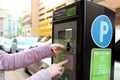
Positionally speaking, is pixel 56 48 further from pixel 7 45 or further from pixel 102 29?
pixel 7 45

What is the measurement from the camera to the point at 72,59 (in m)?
1.23

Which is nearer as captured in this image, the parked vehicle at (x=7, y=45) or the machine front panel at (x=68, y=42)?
the machine front panel at (x=68, y=42)

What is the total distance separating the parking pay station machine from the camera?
113cm

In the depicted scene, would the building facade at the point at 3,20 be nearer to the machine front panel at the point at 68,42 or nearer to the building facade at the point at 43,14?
the building facade at the point at 43,14

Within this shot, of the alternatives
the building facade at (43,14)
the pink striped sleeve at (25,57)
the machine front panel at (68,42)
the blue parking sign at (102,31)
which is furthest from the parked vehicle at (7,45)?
the blue parking sign at (102,31)

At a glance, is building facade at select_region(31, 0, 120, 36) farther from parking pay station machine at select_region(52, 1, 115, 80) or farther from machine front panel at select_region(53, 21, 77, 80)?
parking pay station machine at select_region(52, 1, 115, 80)

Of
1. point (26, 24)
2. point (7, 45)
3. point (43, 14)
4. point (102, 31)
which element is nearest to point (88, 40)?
point (102, 31)

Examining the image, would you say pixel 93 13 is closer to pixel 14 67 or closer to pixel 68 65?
pixel 68 65

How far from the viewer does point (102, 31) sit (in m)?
1.18

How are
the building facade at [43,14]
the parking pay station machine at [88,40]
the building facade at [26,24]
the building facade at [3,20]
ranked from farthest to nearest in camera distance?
the building facade at [3,20]
the building facade at [26,24]
the building facade at [43,14]
the parking pay station machine at [88,40]

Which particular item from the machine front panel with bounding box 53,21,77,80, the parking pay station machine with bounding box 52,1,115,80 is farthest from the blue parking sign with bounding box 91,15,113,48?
the machine front panel with bounding box 53,21,77,80

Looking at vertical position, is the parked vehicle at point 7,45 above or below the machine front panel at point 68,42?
below

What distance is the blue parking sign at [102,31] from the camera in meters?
1.16

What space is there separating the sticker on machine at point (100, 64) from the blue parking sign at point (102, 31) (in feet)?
0.13
